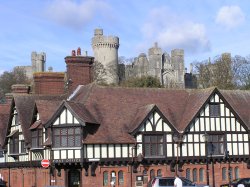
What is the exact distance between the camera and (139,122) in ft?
126

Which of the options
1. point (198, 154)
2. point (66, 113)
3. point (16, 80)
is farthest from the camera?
point (16, 80)

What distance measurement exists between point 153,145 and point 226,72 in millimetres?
37897

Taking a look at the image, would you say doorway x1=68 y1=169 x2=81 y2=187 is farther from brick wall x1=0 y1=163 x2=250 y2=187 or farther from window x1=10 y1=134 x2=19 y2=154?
window x1=10 y1=134 x2=19 y2=154

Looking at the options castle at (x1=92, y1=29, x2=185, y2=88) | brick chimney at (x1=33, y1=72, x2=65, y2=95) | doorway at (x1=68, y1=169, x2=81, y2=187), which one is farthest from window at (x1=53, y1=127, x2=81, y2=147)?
castle at (x1=92, y1=29, x2=185, y2=88)

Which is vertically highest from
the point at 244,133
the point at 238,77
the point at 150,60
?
the point at 150,60

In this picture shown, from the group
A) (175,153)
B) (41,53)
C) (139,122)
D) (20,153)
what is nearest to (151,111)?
(139,122)

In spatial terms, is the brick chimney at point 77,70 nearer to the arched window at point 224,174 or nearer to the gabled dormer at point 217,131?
the gabled dormer at point 217,131

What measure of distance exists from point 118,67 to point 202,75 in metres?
49.3

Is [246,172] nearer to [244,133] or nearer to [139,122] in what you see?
[244,133]

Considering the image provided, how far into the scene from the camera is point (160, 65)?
130 meters

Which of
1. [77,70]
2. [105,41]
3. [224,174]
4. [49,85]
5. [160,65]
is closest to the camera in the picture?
[224,174]

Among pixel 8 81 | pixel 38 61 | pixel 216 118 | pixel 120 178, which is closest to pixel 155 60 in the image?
pixel 38 61

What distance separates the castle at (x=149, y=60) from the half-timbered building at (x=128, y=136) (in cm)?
8210

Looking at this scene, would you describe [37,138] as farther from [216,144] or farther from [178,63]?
[178,63]
